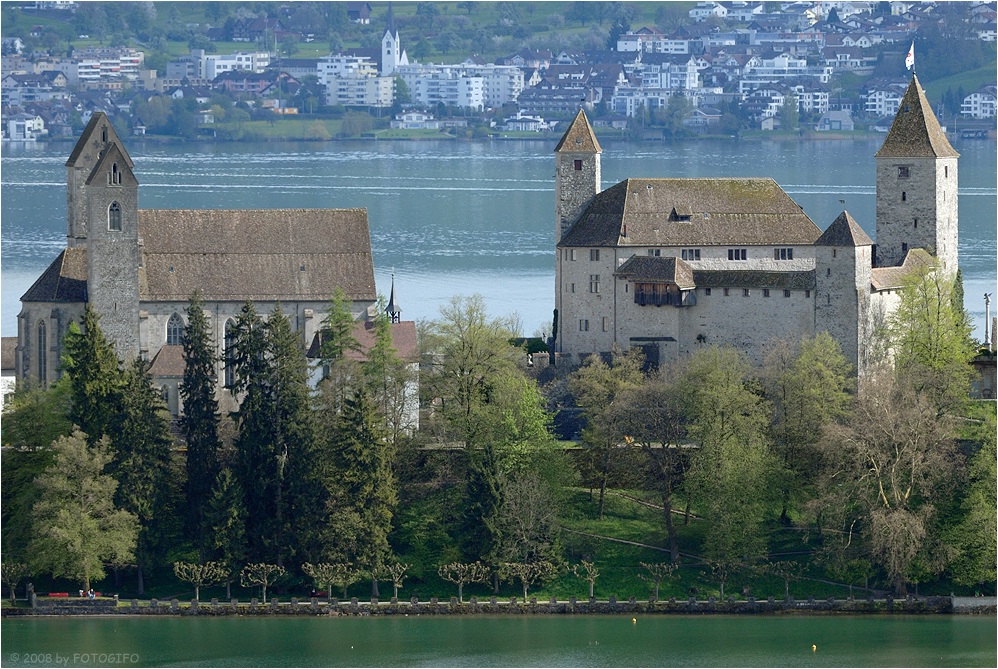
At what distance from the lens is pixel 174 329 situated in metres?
84.9

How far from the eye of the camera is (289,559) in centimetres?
7269

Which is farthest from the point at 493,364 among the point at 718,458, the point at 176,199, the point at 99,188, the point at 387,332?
the point at 176,199

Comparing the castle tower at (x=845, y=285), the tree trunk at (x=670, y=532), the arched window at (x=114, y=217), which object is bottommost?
the tree trunk at (x=670, y=532)

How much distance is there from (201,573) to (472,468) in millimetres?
8255

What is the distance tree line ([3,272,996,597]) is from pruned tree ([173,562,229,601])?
0.23 ft

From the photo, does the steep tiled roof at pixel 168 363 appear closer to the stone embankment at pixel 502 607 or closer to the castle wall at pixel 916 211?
the stone embankment at pixel 502 607

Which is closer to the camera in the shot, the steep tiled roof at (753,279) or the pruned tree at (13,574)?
the pruned tree at (13,574)

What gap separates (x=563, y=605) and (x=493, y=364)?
32.2 ft

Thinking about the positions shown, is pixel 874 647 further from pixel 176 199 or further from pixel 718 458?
pixel 176 199

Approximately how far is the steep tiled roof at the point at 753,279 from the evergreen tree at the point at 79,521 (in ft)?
69.3

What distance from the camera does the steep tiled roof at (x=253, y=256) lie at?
85250 millimetres

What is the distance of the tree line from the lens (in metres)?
71.8

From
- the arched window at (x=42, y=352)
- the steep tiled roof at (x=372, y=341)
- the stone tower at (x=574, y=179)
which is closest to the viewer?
the steep tiled roof at (x=372, y=341)

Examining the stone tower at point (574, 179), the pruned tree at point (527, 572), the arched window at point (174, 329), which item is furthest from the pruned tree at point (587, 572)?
the arched window at point (174, 329)
